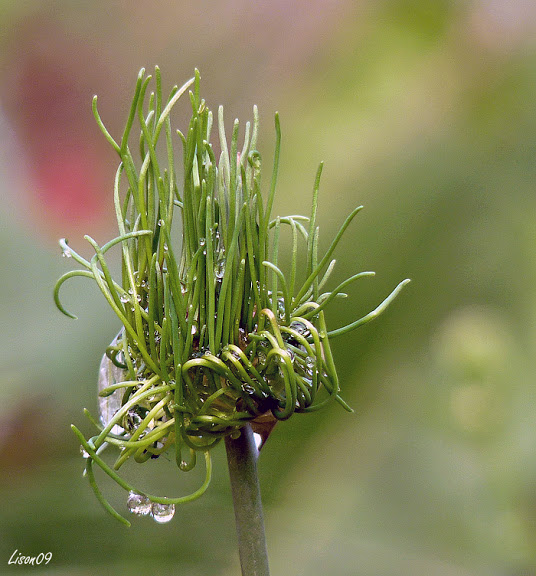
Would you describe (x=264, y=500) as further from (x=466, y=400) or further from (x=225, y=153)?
(x=225, y=153)

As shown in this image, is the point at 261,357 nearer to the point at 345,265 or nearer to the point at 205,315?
the point at 205,315

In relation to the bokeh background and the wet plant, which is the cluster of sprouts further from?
the bokeh background

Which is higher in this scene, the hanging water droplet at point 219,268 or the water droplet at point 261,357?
the hanging water droplet at point 219,268

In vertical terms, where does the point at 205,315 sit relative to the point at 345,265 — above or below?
above

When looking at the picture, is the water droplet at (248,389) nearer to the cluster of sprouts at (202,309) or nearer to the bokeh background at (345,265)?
the cluster of sprouts at (202,309)

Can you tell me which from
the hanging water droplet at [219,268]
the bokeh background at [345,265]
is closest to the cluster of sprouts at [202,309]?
the hanging water droplet at [219,268]

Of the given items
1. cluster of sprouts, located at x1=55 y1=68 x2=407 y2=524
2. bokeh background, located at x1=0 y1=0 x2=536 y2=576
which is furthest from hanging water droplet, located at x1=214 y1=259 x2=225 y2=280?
bokeh background, located at x1=0 y1=0 x2=536 y2=576

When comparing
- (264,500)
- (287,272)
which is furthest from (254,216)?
(264,500)

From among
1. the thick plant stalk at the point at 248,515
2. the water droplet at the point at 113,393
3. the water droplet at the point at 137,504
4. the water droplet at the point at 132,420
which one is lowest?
the water droplet at the point at 137,504

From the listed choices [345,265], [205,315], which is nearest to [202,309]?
[205,315]
